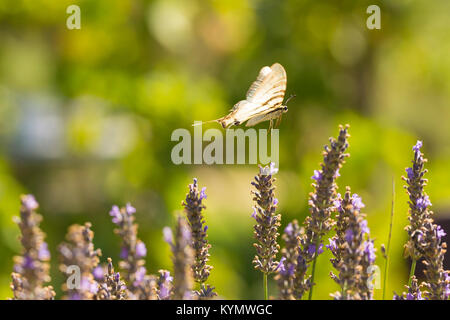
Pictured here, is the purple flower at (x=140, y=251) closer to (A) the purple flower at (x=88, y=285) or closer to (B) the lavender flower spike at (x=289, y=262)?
(A) the purple flower at (x=88, y=285)

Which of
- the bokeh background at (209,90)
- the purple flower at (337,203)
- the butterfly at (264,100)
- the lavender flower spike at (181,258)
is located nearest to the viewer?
the lavender flower spike at (181,258)

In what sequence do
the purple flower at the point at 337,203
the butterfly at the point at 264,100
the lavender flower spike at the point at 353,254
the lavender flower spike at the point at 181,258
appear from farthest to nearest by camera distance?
the butterfly at the point at 264,100 → the purple flower at the point at 337,203 → the lavender flower spike at the point at 353,254 → the lavender flower spike at the point at 181,258

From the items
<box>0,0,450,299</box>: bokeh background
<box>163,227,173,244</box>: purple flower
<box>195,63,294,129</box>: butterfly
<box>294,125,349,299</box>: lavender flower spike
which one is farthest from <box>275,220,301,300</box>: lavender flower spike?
<box>0,0,450,299</box>: bokeh background

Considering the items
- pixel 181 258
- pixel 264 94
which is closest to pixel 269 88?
pixel 264 94

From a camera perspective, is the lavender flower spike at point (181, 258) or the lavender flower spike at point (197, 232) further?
the lavender flower spike at point (197, 232)

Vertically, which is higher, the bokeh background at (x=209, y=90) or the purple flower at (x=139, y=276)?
the bokeh background at (x=209, y=90)

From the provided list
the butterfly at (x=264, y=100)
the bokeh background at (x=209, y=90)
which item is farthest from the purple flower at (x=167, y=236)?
the bokeh background at (x=209, y=90)

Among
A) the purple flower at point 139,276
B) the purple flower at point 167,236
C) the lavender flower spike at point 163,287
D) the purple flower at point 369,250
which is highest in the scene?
the purple flower at point 167,236

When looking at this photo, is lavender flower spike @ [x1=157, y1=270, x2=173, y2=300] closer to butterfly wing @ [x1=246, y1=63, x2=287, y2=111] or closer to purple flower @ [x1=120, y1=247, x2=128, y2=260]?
purple flower @ [x1=120, y1=247, x2=128, y2=260]
